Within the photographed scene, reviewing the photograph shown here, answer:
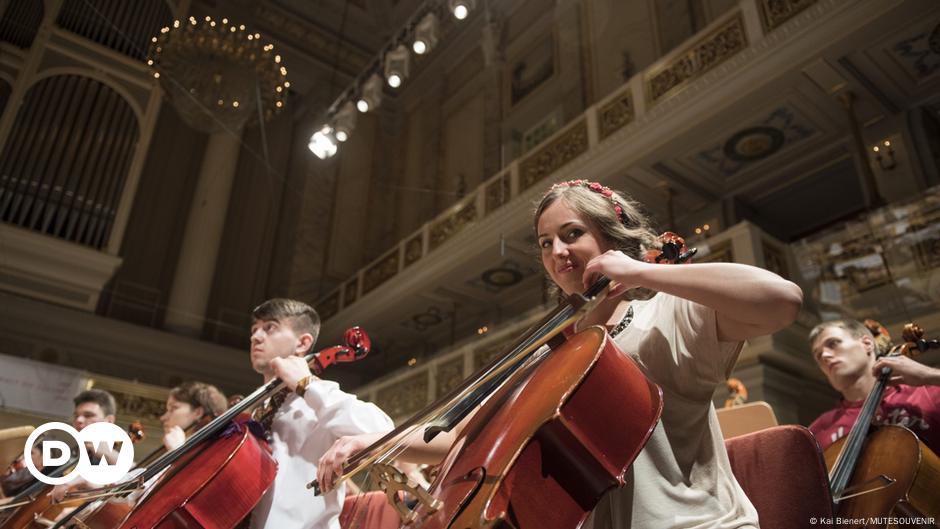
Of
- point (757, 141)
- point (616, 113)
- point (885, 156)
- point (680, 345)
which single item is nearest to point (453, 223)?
point (616, 113)

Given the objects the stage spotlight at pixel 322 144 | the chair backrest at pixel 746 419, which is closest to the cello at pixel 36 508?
the chair backrest at pixel 746 419

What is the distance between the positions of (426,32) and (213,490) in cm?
633

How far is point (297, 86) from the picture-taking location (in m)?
12.0

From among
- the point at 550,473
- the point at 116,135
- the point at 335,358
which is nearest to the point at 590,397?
the point at 550,473

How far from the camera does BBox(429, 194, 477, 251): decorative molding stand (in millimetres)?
9242

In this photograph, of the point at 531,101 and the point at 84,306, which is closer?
the point at 84,306

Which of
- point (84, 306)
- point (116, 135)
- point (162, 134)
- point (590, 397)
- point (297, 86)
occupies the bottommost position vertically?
point (590, 397)

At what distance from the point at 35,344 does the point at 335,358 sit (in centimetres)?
783

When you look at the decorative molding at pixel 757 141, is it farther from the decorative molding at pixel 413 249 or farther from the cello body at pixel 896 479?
the cello body at pixel 896 479

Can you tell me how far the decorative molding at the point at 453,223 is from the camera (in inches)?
364

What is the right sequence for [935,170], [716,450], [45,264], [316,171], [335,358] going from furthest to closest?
[316,171] → [45,264] → [935,170] → [335,358] → [716,450]

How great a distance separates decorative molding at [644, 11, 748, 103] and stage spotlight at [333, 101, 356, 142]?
349 cm

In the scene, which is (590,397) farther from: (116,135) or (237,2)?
(237,2)

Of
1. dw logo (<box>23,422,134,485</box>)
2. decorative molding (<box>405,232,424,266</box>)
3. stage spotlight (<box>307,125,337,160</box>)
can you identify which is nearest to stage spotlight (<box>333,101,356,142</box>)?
stage spotlight (<box>307,125,337,160</box>)
